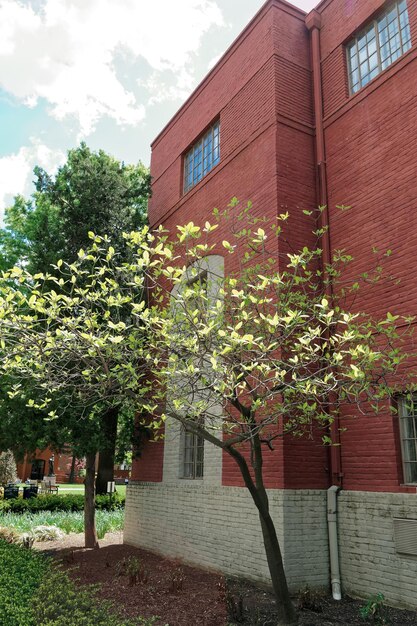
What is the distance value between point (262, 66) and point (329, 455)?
761 centimetres

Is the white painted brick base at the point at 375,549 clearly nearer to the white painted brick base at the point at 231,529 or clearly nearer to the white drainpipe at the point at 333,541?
the white drainpipe at the point at 333,541

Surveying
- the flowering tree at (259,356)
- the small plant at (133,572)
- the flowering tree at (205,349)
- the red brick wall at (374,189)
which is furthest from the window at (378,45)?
the small plant at (133,572)

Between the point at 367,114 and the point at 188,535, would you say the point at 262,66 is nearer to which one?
the point at 367,114

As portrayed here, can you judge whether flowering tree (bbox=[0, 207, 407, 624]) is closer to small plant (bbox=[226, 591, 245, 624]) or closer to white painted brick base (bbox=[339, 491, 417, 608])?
small plant (bbox=[226, 591, 245, 624])

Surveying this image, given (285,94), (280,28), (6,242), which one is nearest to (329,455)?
(285,94)

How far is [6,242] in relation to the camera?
16.3 meters

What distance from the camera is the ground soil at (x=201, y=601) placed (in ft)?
19.6

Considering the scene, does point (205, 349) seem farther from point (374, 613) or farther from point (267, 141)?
point (267, 141)

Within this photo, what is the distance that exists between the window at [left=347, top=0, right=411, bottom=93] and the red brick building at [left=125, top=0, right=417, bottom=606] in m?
0.02

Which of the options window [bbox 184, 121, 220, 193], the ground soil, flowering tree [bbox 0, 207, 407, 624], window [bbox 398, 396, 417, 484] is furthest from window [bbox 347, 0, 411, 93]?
the ground soil

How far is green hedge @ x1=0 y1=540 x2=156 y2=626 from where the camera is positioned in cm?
489

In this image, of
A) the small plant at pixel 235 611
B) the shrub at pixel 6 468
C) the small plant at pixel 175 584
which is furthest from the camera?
the shrub at pixel 6 468

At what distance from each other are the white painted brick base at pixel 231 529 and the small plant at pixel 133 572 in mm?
1267

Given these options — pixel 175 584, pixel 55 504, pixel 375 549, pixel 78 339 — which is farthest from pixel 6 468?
pixel 78 339
